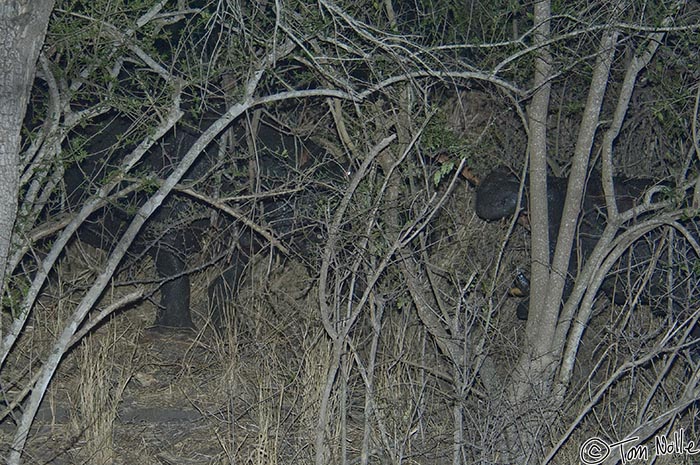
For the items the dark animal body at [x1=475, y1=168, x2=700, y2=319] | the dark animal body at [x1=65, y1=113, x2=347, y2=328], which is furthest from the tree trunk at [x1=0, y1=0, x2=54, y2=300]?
the dark animal body at [x1=475, y1=168, x2=700, y2=319]

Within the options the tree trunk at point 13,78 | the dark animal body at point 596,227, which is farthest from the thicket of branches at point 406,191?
the tree trunk at point 13,78

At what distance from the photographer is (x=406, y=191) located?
17.1ft

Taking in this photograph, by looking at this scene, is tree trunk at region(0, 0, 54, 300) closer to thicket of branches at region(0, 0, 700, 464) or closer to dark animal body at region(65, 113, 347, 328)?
thicket of branches at region(0, 0, 700, 464)

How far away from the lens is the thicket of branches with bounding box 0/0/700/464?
4832 millimetres

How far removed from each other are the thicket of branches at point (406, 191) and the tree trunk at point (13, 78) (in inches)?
18.2

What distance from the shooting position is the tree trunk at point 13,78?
165 inches

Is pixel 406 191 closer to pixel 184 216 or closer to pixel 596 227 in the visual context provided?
pixel 596 227

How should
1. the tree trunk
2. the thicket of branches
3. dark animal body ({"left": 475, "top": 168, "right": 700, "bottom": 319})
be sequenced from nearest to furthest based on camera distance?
the tree trunk → the thicket of branches → dark animal body ({"left": 475, "top": 168, "right": 700, "bottom": 319})

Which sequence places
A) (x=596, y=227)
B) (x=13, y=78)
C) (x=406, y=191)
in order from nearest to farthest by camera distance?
1. (x=13, y=78)
2. (x=406, y=191)
3. (x=596, y=227)

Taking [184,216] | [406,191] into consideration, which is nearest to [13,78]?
[406,191]

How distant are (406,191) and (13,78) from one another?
1875mm

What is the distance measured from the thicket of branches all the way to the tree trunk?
463 mm

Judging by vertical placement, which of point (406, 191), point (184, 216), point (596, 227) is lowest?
point (596, 227)

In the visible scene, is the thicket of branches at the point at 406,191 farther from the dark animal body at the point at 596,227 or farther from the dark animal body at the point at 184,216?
the dark animal body at the point at 184,216
